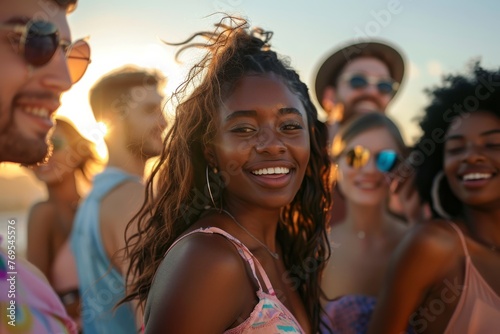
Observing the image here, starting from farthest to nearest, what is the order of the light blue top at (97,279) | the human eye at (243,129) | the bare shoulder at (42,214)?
the bare shoulder at (42,214) → the light blue top at (97,279) → the human eye at (243,129)

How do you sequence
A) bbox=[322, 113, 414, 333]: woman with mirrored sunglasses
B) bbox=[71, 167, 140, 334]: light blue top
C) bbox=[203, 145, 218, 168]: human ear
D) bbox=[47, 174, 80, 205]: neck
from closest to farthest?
bbox=[203, 145, 218, 168]: human ear → bbox=[71, 167, 140, 334]: light blue top → bbox=[322, 113, 414, 333]: woman with mirrored sunglasses → bbox=[47, 174, 80, 205]: neck

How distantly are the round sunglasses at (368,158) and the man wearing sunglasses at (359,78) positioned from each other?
1201 mm

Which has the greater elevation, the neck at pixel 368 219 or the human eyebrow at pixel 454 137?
the human eyebrow at pixel 454 137

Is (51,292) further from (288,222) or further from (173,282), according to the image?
(288,222)

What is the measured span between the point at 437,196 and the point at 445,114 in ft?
1.35

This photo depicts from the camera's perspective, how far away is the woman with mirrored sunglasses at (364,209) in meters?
3.36

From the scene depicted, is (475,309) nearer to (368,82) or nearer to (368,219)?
(368,219)

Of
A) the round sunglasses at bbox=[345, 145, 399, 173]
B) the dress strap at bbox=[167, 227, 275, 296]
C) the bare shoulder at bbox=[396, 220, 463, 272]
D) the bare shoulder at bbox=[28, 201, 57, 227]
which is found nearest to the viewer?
the dress strap at bbox=[167, 227, 275, 296]

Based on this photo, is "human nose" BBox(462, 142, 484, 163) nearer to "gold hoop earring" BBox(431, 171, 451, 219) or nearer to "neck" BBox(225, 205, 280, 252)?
"gold hoop earring" BBox(431, 171, 451, 219)

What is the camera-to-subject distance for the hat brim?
16.5 ft

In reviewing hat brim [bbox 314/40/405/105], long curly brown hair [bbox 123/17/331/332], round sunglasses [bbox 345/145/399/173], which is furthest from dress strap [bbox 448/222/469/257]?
hat brim [bbox 314/40/405/105]

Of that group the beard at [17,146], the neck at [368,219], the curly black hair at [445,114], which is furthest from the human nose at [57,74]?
the neck at [368,219]

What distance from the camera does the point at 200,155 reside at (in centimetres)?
209

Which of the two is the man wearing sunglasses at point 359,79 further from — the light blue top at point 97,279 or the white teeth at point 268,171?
the white teeth at point 268,171
